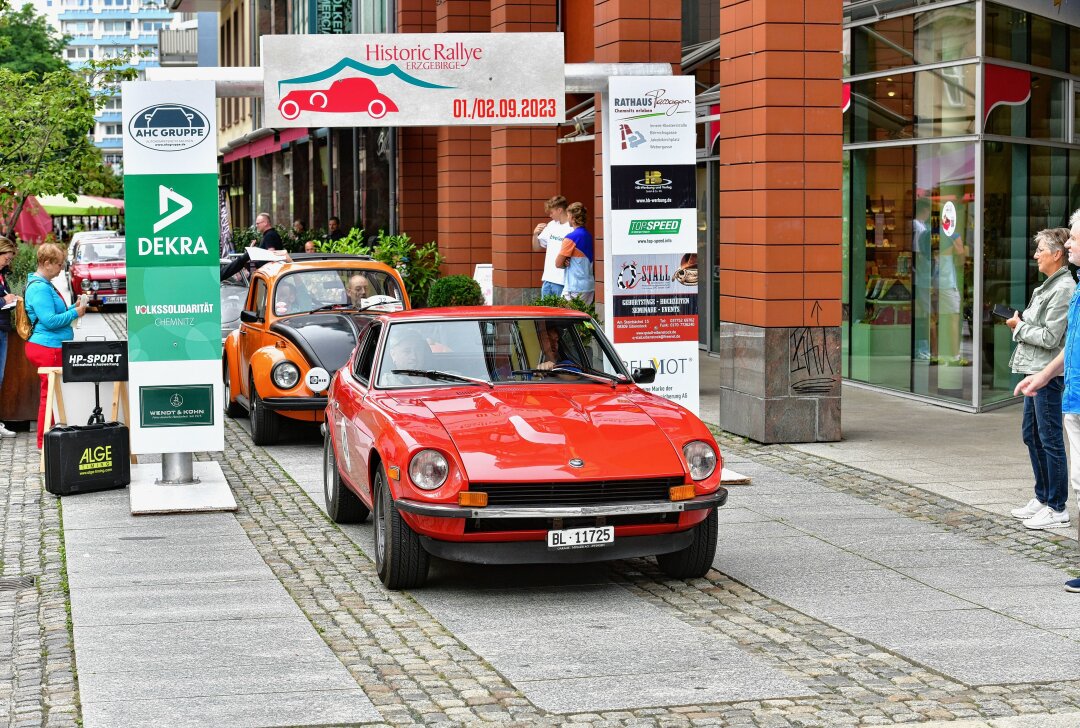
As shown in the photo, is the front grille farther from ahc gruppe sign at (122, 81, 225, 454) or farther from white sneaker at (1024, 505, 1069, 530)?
ahc gruppe sign at (122, 81, 225, 454)

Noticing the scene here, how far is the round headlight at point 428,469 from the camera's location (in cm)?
777

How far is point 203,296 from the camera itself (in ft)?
35.7

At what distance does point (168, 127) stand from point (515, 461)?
433 centimetres

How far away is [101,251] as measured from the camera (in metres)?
34.7

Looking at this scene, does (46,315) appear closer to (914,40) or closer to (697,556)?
(697,556)

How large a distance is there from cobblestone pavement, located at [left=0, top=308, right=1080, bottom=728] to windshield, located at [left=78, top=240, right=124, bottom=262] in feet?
79.9

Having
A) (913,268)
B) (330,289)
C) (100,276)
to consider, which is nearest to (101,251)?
(100,276)

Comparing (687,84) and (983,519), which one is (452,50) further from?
(983,519)

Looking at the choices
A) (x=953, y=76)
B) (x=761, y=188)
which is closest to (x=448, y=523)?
(x=761, y=188)

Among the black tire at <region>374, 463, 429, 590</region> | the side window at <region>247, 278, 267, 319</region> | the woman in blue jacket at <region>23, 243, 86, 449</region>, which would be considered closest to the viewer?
the black tire at <region>374, 463, 429, 590</region>

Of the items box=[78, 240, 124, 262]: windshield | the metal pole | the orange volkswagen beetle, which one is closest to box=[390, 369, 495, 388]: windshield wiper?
the metal pole

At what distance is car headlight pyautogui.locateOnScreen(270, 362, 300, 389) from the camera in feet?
44.3

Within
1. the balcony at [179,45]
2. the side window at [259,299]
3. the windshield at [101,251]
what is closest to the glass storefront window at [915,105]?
the side window at [259,299]

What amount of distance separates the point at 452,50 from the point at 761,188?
3.13 m
